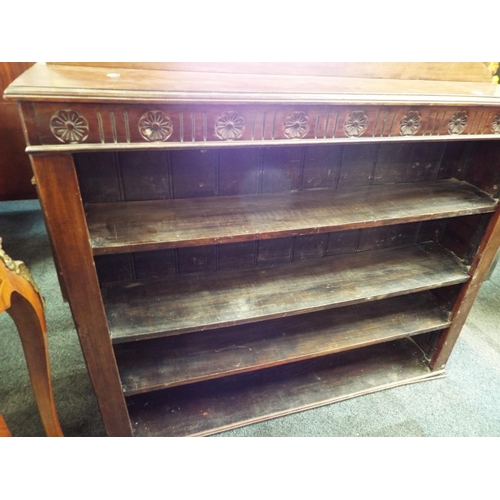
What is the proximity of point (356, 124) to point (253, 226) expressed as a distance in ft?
1.21

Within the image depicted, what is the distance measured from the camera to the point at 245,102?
2.65 ft

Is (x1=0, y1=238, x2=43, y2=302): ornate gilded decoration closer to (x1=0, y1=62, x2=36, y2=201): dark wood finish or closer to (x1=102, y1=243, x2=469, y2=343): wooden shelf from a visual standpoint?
(x1=102, y1=243, x2=469, y2=343): wooden shelf

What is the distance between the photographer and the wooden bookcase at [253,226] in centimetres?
80

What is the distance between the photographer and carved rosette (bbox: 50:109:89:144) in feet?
2.33

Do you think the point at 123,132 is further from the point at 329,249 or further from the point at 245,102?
the point at 329,249

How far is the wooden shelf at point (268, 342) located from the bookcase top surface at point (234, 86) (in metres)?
0.84

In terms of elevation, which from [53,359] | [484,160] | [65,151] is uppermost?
[65,151]

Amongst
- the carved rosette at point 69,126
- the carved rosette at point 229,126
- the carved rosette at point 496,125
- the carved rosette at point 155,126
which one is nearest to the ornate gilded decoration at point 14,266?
the carved rosette at point 69,126

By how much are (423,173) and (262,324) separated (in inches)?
32.3

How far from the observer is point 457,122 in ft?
3.35

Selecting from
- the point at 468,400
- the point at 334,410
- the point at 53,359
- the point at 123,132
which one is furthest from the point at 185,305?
the point at 468,400

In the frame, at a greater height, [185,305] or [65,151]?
[65,151]

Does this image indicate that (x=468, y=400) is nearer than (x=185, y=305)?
No

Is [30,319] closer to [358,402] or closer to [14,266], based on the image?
[14,266]
